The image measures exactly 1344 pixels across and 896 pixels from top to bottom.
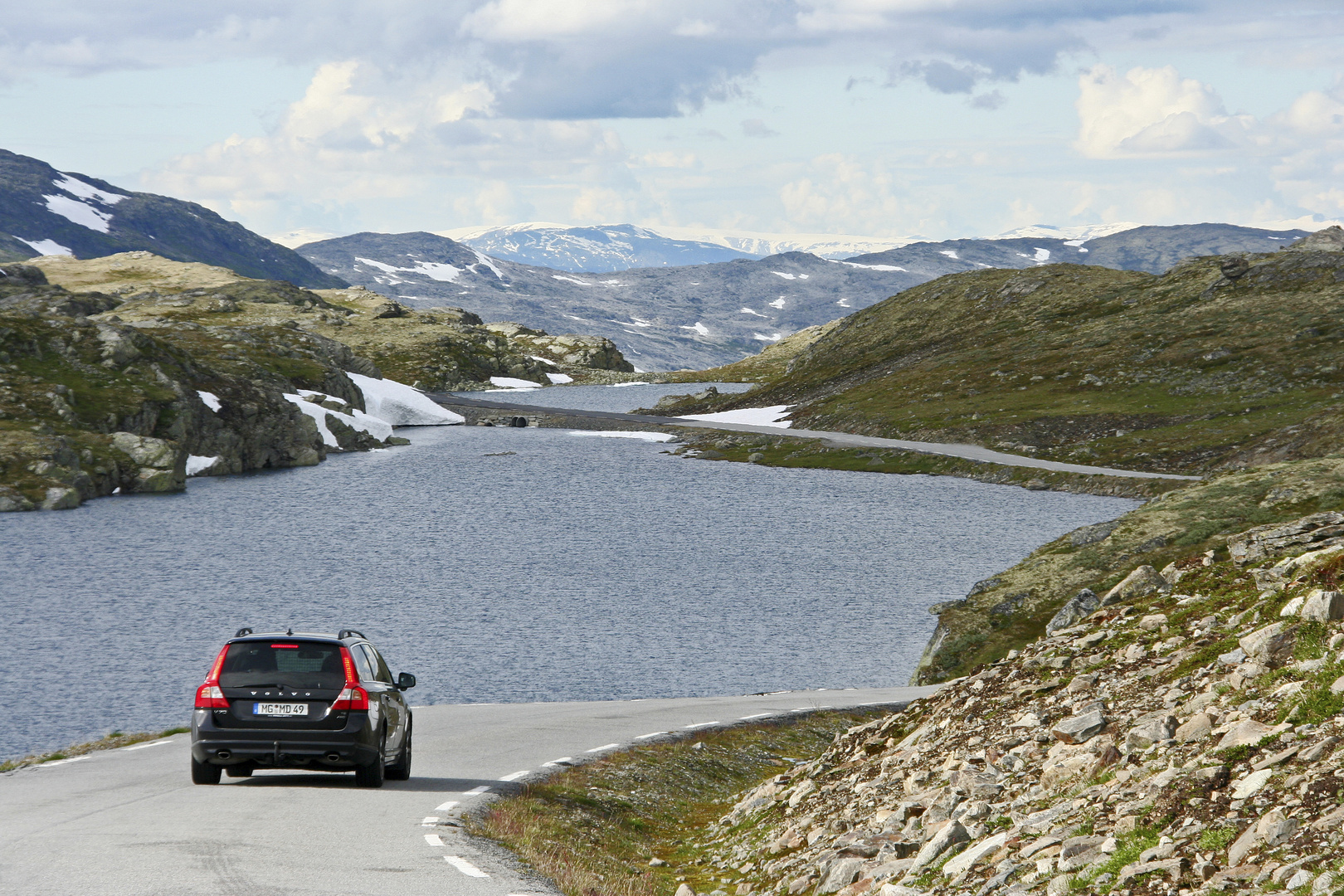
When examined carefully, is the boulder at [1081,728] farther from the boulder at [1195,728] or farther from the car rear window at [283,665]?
the car rear window at [283,665]

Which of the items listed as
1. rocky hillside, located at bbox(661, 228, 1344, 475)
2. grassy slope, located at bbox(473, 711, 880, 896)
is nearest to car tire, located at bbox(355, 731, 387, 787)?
grassy slope, located at bbox(473, 711, 880, 896)

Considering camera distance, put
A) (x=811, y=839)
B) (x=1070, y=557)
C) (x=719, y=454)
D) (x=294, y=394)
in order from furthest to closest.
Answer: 1. (x=294, y=394)
2. (x=719, y=454)
3. (x=1070, y=557)
4. (x=811, y=839)

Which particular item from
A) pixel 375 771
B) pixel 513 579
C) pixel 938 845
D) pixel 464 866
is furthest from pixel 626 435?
pixel 938 845

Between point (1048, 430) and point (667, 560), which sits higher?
point (1048, 430)

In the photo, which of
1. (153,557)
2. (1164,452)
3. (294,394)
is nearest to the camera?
(153,557)

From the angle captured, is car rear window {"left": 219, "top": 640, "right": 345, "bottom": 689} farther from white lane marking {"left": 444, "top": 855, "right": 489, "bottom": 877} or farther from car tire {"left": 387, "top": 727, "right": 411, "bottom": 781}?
white lane marking {"left": 444, "top": 855, "right": 489, "bottom": 877}

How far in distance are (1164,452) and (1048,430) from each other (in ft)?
61.9

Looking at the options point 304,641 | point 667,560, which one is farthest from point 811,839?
point 667,560

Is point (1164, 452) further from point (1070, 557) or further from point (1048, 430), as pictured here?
point (1070, 557)

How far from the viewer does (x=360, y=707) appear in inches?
802

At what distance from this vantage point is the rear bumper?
792 inches

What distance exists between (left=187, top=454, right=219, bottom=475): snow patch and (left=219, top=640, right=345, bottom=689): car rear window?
122 meters

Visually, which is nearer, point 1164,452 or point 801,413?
point 1164,452

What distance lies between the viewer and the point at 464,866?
51.2 ft
